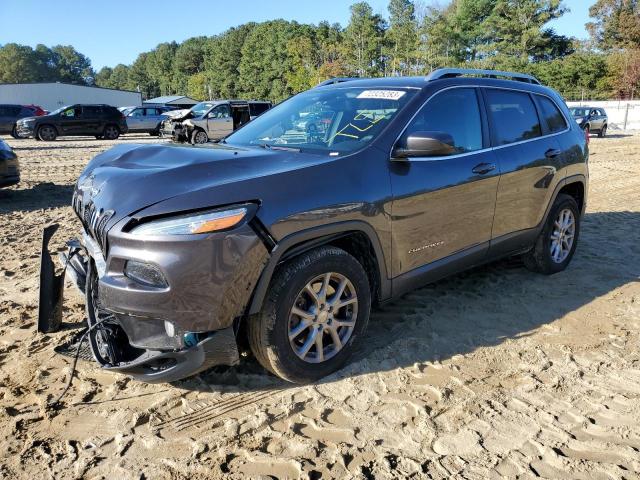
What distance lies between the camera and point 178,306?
8.58 feet

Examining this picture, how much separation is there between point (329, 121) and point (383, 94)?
1.41 ft

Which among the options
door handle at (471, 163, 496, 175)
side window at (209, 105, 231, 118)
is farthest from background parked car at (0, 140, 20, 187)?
side window at (209, 105, 231, 118)

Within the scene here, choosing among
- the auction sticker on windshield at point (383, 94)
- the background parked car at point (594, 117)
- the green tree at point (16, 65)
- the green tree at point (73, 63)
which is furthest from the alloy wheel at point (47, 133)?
the green tree at point (73, 63)

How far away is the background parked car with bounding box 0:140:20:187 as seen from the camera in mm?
8648

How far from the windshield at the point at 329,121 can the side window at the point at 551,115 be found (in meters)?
1.88

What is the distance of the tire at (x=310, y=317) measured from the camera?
2896 millimetres

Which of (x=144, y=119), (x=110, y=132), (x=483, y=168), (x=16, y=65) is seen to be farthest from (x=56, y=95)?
(x=483, y=168)

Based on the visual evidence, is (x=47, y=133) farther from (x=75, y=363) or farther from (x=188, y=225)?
(x=188, y=225)

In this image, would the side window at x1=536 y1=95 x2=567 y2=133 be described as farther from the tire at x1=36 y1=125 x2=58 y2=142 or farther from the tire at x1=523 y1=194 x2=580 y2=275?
the tire at x1=36 y1=125 x2=58 y2=142

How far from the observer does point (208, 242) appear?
260cm

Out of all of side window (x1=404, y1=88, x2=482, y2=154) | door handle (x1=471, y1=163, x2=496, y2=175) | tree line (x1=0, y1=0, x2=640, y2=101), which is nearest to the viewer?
side window (x1=404, y1=88, x2=482, y2=154)

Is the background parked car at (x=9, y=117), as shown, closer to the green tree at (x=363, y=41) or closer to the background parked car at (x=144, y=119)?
the background parked car at (x=144, y=119)

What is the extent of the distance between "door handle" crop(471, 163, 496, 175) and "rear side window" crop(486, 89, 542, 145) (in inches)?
11.5

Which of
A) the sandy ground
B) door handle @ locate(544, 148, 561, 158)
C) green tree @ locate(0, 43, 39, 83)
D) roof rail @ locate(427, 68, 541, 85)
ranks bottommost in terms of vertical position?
the sandy ground
